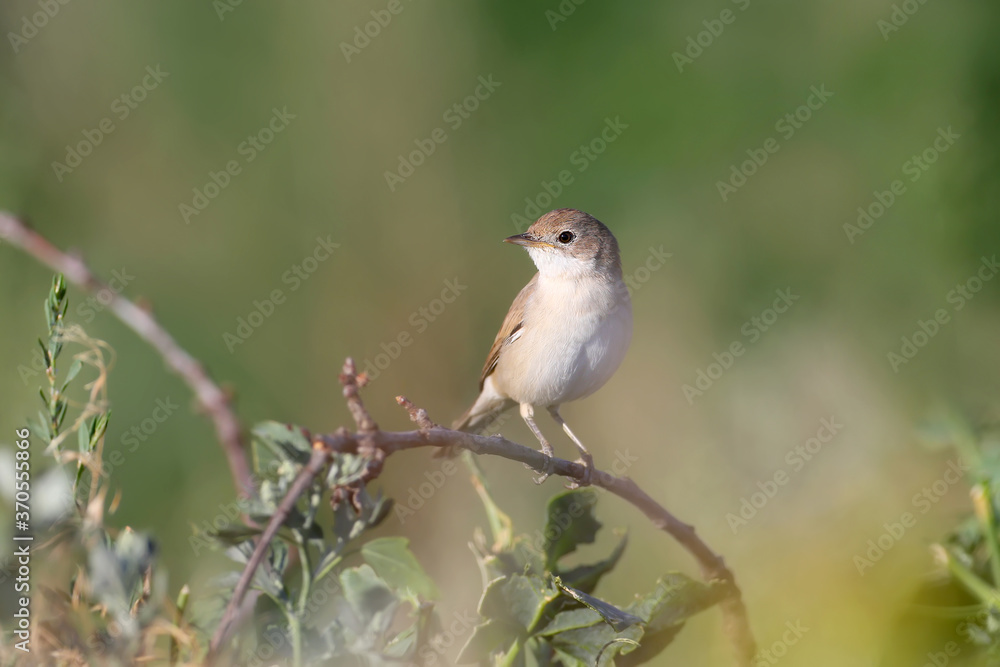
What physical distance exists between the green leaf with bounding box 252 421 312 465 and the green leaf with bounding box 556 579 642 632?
0.30 meters

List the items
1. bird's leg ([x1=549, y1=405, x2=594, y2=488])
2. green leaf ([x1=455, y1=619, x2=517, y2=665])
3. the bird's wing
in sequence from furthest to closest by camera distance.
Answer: the bird's wing
bird's leg ([x1=549, y1=405, x2=594, y2=488])
green leaf ([x1=455, y1=619, x2=517, y2=665])

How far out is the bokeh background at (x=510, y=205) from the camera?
3336 mm

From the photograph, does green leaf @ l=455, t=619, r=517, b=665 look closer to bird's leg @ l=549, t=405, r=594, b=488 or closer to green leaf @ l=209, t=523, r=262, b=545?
green leaf @ l=209, t=523, r=262, b=545

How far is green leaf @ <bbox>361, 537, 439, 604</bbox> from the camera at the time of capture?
99 centimetres

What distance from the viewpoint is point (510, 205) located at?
4.37 meters

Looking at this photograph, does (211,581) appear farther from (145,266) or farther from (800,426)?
(145,266)

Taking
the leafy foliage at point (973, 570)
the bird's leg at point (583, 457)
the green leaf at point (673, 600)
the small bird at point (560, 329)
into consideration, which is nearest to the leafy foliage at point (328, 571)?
the green leaf at point (673, 600)

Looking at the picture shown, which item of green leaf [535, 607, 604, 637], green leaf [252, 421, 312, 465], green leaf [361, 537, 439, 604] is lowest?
green leaf [361, 537, 439, 604]


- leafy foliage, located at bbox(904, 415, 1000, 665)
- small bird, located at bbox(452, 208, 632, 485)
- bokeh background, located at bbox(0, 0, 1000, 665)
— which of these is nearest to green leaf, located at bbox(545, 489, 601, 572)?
leafy foliage, located at bbox(904, 415, 1000, 665)

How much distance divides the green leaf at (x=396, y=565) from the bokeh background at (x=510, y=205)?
1934mm

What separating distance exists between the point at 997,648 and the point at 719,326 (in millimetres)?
2877

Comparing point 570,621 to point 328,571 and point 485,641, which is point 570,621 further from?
point 328,571

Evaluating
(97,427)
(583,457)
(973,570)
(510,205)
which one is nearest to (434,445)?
(97,427)

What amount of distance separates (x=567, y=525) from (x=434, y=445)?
299 millimetres
